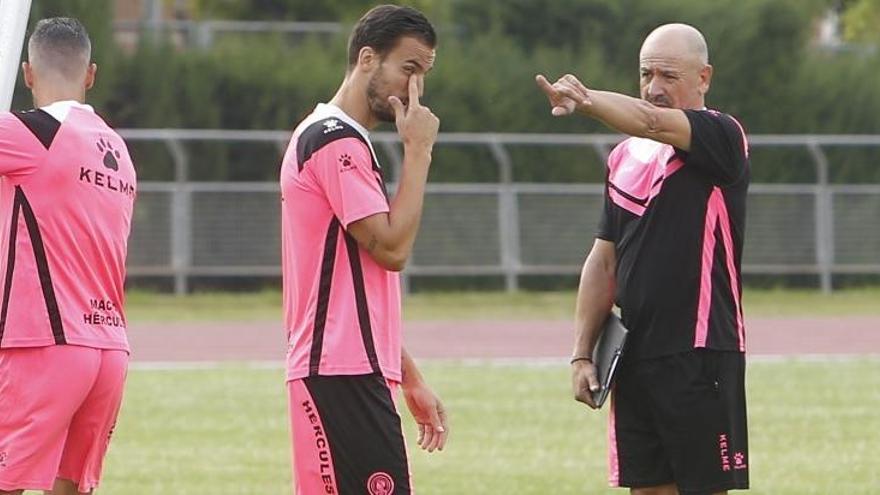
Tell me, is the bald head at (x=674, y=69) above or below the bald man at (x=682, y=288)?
above

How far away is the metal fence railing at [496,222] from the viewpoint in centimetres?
2684

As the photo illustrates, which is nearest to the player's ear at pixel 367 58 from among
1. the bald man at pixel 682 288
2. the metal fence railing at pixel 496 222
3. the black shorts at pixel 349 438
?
the black shorts at pixel 349 438

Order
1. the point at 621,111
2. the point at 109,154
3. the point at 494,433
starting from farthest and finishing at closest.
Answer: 1. the point at 494,433
2. the point at 109,154
3. the point at 621,111

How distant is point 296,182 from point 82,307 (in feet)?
4.72

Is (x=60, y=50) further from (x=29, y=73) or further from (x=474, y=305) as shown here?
(x=474, y=305)

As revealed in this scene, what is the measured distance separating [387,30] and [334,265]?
2.45 feet

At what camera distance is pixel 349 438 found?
5945 mm

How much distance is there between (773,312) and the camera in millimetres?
26219

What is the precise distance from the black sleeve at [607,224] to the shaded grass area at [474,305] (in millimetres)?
17542

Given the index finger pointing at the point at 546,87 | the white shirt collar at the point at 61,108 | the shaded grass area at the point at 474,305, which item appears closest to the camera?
the index finger pointing at the point at 546,87

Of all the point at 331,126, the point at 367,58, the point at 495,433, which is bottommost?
the point at 495,433

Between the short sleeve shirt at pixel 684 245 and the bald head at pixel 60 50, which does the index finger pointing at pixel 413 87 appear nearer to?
the short sleeve shirt at pixel 684 245

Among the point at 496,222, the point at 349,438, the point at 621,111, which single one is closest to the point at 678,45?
the point at 621,111

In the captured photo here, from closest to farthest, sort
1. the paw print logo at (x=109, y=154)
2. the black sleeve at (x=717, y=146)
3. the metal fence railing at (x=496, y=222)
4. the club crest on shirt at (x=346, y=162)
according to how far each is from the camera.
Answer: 1. the club crest on shirt at (x=346, y=162)
2. the black sleeve at (x=717, y=146)
3. the paw print logo at (x=109, y=154)
4. the metal fence railing at (x=496, y=222)
